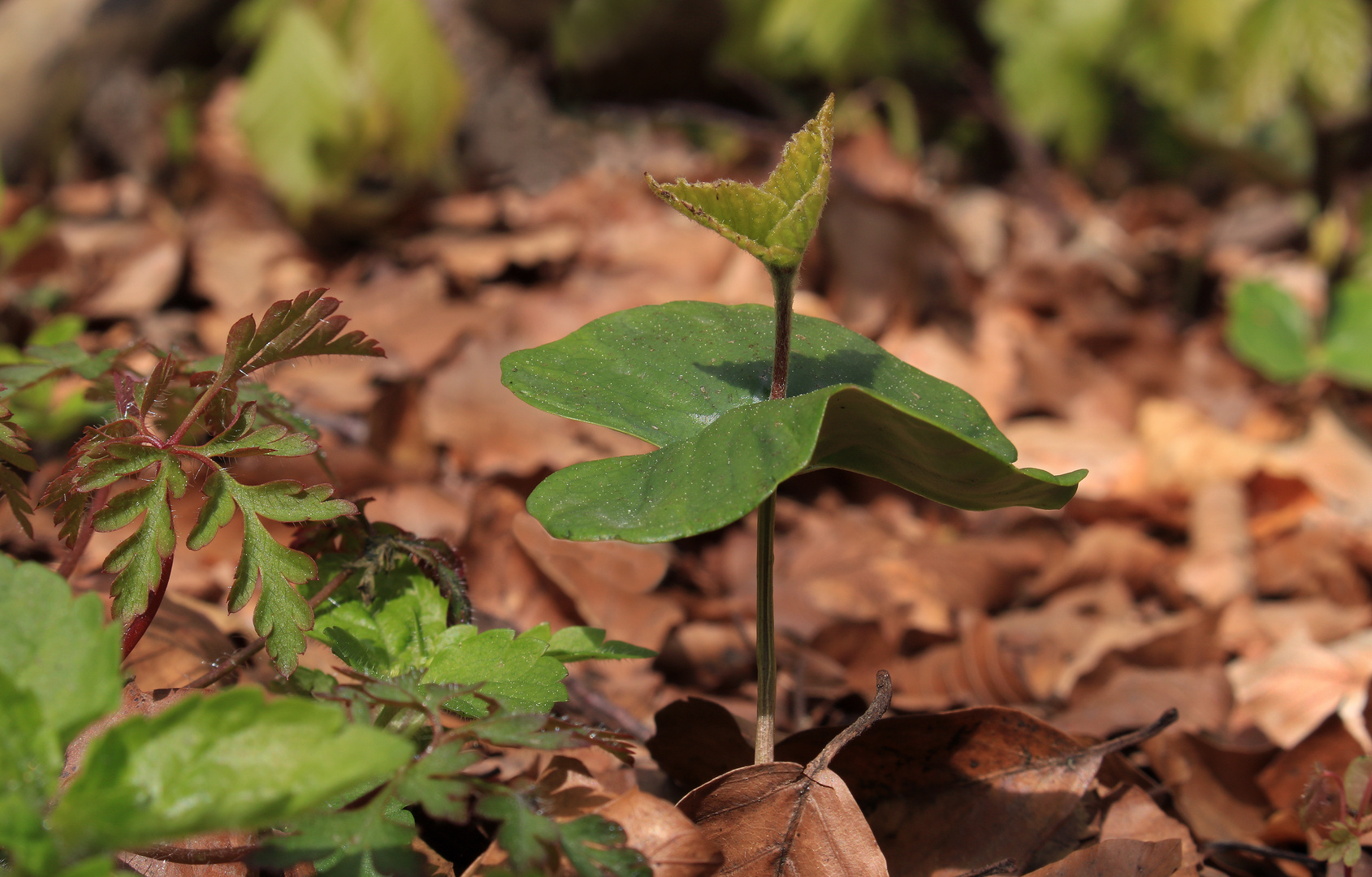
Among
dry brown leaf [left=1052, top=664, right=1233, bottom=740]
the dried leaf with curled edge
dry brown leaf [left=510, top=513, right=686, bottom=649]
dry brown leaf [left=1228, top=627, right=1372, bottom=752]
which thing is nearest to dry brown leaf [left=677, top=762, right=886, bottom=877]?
the dried leaf with curled edge

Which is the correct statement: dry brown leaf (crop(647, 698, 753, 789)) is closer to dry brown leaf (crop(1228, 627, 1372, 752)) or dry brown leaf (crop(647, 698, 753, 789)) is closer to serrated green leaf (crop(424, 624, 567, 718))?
serrated green leaf (crop(424, 624, 567, 718))

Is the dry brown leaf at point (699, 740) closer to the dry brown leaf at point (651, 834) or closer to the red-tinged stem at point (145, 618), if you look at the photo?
the dry brown leaf at point (651, 834)

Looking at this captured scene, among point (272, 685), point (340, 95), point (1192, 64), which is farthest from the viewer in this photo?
point (1192, 64)

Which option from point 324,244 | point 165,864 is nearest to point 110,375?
point 165,864

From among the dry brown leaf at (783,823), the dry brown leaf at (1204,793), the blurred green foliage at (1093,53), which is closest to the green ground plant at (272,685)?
the dry brown leaf at (783,823)

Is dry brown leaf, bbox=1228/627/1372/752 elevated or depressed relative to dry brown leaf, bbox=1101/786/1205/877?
depressed

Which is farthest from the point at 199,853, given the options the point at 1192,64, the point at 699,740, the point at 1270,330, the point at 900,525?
the point at 1192,64

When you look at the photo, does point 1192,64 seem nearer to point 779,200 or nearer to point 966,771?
point 966,771
